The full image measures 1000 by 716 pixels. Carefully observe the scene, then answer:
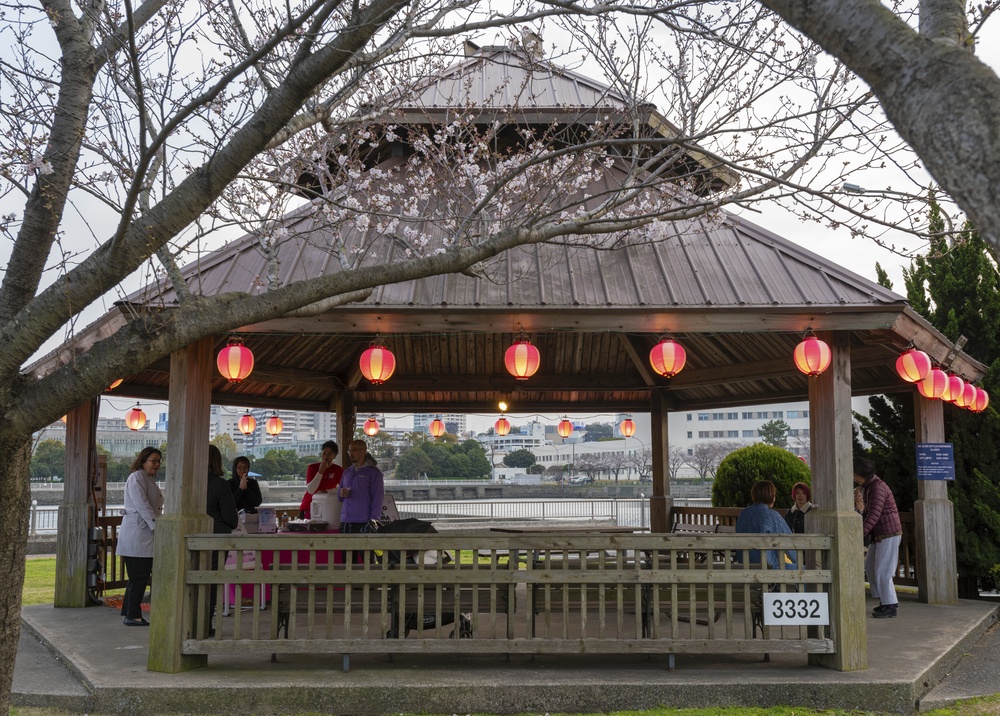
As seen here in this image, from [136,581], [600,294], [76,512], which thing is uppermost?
[600,294]

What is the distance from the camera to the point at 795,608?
→ 7.12m

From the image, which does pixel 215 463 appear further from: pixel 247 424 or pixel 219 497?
pixel 247 424

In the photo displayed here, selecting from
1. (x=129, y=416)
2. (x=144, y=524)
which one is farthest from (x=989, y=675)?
(x=129, y=416)

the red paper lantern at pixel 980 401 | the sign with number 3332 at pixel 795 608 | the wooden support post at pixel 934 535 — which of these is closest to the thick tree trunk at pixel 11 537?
the sign with number 3332 at pixel 795 608

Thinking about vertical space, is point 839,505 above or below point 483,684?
above

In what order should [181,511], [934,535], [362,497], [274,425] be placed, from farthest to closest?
[274,425], [934,535], [362,497], [181,511]

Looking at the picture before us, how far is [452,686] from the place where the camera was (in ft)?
21.7

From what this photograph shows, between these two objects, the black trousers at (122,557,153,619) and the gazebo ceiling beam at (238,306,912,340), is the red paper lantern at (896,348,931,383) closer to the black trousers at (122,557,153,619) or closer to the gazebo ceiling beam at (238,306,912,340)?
the gazebo ceiling beam at (238,306,912,340)

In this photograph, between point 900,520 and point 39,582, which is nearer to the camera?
point 900,520

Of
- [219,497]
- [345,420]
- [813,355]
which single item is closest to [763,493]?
[813,355]

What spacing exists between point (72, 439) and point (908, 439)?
1085 cm

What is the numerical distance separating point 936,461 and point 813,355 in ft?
14.3

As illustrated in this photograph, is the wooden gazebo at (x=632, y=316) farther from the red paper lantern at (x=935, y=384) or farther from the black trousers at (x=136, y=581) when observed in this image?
the black trousers at (x=136, y=581)

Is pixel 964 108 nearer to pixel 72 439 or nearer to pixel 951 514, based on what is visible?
pixel 951 514
